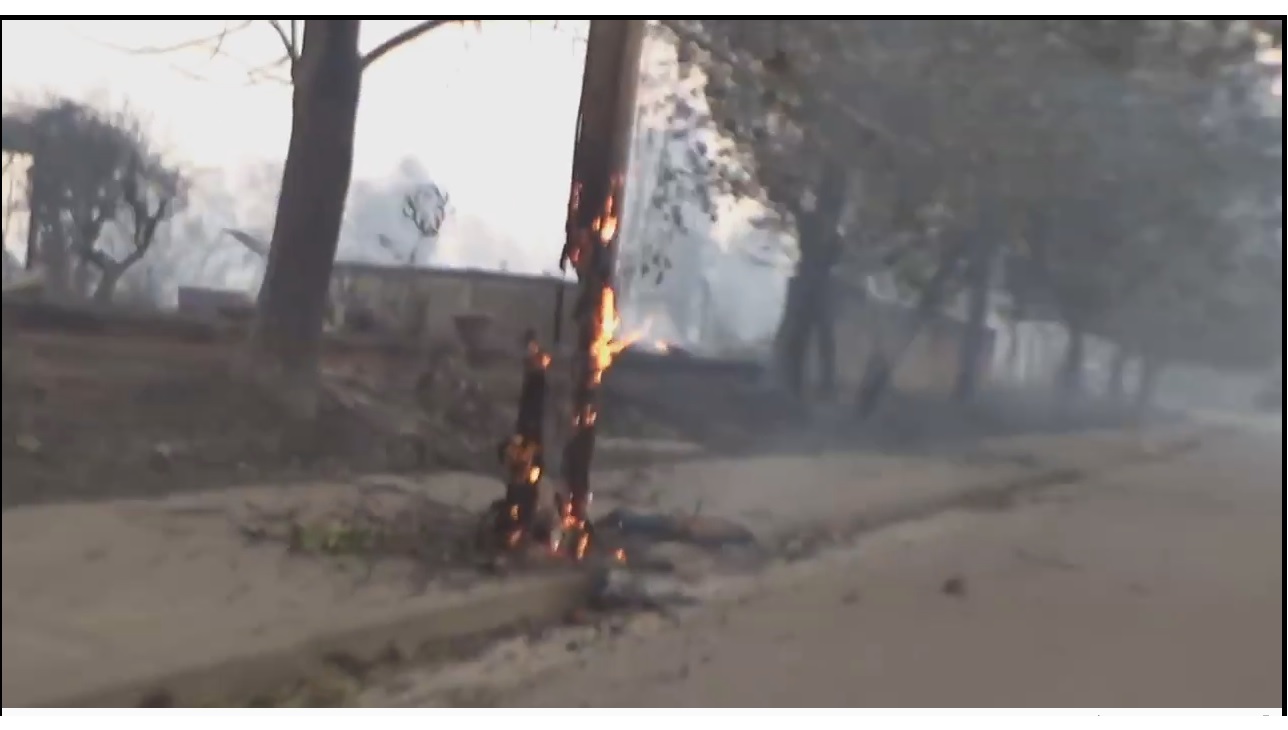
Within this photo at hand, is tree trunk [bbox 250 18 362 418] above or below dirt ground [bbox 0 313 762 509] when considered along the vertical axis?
above

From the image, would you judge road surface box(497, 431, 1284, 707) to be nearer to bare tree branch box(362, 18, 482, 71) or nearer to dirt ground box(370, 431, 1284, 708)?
dirt ground box(370, 431, 1284, 708)

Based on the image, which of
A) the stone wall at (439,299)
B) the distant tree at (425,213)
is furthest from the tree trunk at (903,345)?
the distant tree at (425,213)

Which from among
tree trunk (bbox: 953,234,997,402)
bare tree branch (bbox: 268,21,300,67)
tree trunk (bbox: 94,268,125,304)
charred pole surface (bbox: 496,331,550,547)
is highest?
bare tree branch (bbox: 268,21,300,67)

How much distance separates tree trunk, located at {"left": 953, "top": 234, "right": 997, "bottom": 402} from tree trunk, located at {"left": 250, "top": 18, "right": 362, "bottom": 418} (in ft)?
7.57

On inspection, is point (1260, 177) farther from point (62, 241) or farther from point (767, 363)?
point (62, 241)

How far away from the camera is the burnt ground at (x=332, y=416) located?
403 centimetres

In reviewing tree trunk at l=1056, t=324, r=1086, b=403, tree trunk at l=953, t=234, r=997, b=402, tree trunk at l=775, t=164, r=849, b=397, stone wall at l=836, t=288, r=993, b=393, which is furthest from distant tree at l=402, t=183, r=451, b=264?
tree trunk at l=1056, t=324, r=1086, b=403

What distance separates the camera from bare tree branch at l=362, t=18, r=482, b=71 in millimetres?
4586

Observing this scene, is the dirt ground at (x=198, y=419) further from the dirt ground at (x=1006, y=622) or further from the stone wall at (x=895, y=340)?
the stone wall at (x=895, y=340)

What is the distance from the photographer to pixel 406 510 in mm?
4762

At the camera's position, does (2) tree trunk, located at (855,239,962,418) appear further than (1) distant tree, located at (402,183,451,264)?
Yes

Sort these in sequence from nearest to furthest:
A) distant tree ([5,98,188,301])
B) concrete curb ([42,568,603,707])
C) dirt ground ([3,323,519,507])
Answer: concrete curb ([42,568,603,707]) < dirt ground ([3,323,519,507]) < distant tree ([5,98,188,301])

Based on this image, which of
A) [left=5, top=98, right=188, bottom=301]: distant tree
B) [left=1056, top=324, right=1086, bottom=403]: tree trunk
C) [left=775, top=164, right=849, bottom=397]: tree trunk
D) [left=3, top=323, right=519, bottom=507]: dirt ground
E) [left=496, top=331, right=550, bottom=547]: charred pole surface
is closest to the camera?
[left=3, top=323, right=519, bottom=507]: dirt ground

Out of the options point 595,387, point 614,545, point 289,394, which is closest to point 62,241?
point 289,394
